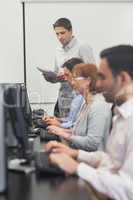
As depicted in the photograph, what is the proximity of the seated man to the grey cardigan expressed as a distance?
58 centimetres

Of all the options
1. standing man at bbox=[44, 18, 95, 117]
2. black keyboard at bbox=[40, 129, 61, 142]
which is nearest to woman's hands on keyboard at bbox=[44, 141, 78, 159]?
black keyboard at bbox=[40, 129, 61, 142]

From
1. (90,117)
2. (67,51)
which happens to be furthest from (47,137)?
(67,51)

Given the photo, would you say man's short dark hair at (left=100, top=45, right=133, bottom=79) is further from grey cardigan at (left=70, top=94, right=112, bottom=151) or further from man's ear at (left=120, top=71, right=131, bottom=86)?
grey cardigan at (left=70, top=94, right=112, bottom=151)

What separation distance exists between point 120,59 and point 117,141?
0.32m

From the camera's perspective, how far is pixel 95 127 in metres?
2.21

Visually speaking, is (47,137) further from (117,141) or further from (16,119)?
(117,141)

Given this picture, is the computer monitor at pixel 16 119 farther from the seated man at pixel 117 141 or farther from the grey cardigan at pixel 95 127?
the grey cardigan at pixel 95 127

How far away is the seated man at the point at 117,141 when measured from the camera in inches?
51.4

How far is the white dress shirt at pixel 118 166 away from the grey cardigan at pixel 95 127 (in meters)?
0.58

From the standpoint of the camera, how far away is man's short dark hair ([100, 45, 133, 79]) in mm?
1446

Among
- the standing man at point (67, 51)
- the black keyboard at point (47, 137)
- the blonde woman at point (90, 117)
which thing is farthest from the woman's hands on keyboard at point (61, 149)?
the standing man at point (67, 51)

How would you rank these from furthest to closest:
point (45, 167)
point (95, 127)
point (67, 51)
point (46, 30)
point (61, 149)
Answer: point (46, 30), point (67, 51), point (95, 127), point (61, 149), point (45, 167)

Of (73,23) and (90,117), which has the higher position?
(73,23)

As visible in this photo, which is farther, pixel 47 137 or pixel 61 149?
pixel 47 137
